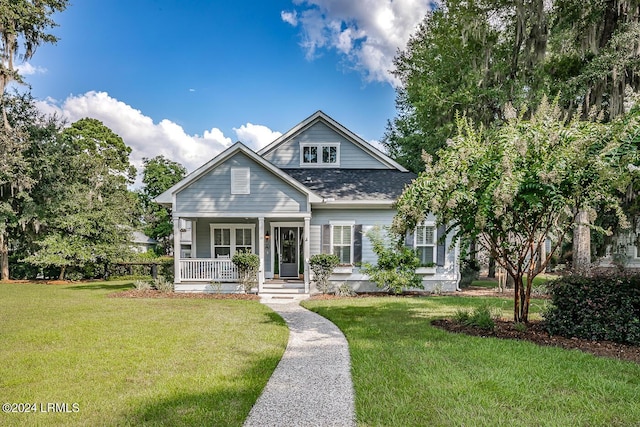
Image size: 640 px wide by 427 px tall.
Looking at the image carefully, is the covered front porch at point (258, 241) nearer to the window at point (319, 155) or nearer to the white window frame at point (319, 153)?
the white window frame at point (319, 153)

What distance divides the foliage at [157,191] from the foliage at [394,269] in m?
29.4

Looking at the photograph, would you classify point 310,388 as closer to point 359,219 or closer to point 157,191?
point 359,219

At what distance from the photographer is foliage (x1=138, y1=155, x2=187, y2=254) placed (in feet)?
119

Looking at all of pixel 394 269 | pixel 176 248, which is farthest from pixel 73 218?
pixel 394 269

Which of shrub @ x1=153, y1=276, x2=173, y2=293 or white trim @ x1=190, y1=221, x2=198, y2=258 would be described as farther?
white trim @ x1=190, y1=221, x2=198, y2=258

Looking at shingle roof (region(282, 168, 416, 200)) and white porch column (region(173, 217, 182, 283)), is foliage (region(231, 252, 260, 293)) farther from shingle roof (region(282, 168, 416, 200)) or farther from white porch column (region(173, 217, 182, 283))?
shingle roof (region(282, 168, 416, 200))

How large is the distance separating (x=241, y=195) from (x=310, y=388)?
29.1ft

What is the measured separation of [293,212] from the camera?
11.9 metres

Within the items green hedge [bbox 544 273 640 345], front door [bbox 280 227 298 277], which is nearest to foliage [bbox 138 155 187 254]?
front door [bbox 280 227 298 277]

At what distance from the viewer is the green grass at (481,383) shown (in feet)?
10.5

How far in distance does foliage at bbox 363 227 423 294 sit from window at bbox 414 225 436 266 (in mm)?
605

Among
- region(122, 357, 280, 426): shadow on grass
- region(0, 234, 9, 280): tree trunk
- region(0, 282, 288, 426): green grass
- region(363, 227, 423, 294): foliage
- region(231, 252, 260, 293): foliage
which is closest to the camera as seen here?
region(122, 357, 280, 426): shadow on grass

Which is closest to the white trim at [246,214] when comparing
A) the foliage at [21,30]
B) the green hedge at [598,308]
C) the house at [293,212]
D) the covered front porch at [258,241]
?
the house at [293,212]

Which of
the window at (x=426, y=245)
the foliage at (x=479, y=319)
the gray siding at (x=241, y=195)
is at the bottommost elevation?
the foliage at (x=479, y=319)
